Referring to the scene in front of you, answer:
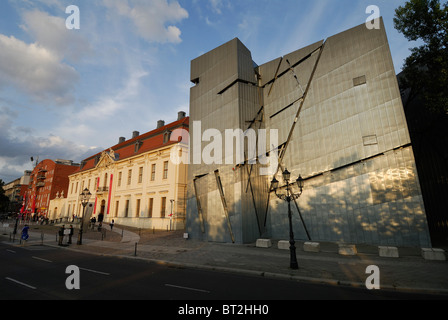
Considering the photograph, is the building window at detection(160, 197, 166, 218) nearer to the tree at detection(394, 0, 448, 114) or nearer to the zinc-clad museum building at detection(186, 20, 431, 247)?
the zinc-clad museum building at detection(186, 20, 431, 247)

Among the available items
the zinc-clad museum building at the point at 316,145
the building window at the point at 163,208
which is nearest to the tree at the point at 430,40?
the zinc-clad museum building at the point at 316,145

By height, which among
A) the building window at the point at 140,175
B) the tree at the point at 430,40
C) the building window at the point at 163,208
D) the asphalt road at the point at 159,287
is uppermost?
the tree at the point at 430,40

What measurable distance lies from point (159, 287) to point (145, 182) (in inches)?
1148

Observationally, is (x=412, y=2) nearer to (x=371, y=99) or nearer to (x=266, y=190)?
(x=371, y=99)

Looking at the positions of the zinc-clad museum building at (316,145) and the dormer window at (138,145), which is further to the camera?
the dormer window at (138,145)

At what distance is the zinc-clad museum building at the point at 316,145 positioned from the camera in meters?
15.3

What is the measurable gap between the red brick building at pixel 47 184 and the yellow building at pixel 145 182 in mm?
24841

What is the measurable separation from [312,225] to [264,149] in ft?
A: 25.8

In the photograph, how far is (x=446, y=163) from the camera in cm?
1866

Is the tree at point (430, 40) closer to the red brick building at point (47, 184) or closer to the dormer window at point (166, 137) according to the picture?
the dormer window at point (166, 137)

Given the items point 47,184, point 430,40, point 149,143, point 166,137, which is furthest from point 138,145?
point 47,184

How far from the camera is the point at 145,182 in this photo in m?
35.3

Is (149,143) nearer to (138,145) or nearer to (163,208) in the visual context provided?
(138,145)
